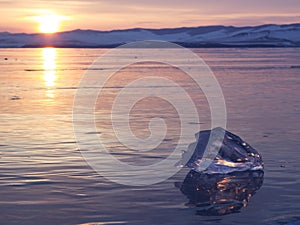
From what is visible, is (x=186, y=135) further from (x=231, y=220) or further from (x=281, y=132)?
(x=231, y=220)

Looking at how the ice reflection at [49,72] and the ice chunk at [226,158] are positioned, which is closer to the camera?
the ice chunk at [226,158]

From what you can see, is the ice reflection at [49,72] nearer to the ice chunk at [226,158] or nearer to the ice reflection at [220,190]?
the ice chunk at [226,158]

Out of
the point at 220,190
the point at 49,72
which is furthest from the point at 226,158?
the point at 49,72

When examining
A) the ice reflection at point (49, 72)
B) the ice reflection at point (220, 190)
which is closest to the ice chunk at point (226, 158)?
the ice reflection at point (220, 190)

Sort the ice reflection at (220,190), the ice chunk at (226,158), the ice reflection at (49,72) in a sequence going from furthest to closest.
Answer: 1. the ice reflection at (49,72)
2. the ice chunk at (226,158)
3. the ice reflection at (220,190)

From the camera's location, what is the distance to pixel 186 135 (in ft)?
45.2

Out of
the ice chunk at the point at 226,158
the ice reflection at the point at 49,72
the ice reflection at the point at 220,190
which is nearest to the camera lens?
the ice reflection at the point at 220,190

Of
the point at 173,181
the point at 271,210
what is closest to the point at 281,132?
the point at 173,181

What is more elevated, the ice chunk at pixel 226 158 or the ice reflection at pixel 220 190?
the ice chunk at pixel 226 158

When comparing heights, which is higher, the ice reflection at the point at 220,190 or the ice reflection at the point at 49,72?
the ice reflection at the point at 49,72

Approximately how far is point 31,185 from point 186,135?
17.1 feet

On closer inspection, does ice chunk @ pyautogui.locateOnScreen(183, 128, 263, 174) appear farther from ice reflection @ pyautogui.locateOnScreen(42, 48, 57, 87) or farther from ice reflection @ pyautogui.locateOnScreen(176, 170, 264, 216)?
ice reflection @ pyautogui.locateOnScreen(42, 48, 57, 87)

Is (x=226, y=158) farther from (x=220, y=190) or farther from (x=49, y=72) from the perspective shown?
(x=49, y=72)

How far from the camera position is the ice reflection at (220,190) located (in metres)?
8.14
